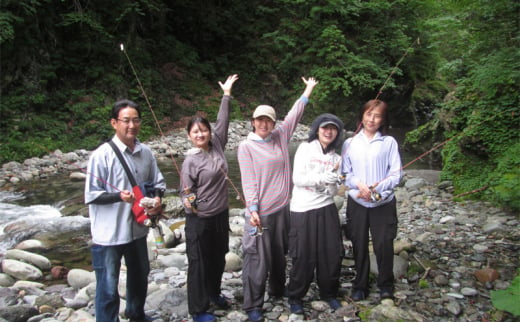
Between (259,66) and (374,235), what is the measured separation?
21.2m

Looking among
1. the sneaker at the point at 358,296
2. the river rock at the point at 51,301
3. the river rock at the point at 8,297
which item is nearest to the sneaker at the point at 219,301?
the sneaker at the point at 358,296

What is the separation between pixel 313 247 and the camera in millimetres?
3154

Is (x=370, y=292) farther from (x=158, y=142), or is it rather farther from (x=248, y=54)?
(x=248, y=54)

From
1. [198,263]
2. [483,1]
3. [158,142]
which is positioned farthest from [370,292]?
[158,142]

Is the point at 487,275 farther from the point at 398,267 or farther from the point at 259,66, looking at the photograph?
the point at 259,66

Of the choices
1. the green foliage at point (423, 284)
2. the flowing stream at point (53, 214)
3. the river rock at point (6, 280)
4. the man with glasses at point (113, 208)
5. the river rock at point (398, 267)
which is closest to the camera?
the man with glasses at point (113, 208)

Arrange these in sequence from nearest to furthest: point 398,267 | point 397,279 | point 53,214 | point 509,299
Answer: point 509,299 → point 397,279 → point 398,267 → point 53,214

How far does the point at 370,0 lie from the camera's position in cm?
2197

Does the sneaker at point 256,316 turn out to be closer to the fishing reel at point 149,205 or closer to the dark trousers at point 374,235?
the dark trousers at point 374,235

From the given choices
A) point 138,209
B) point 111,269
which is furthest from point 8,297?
point 138,209

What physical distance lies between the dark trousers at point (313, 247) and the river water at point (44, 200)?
15.3ft

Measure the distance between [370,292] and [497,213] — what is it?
3532 millimetres

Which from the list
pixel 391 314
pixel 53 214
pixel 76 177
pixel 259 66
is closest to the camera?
pixel 391 314

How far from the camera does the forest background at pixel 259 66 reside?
5930 millimetres
